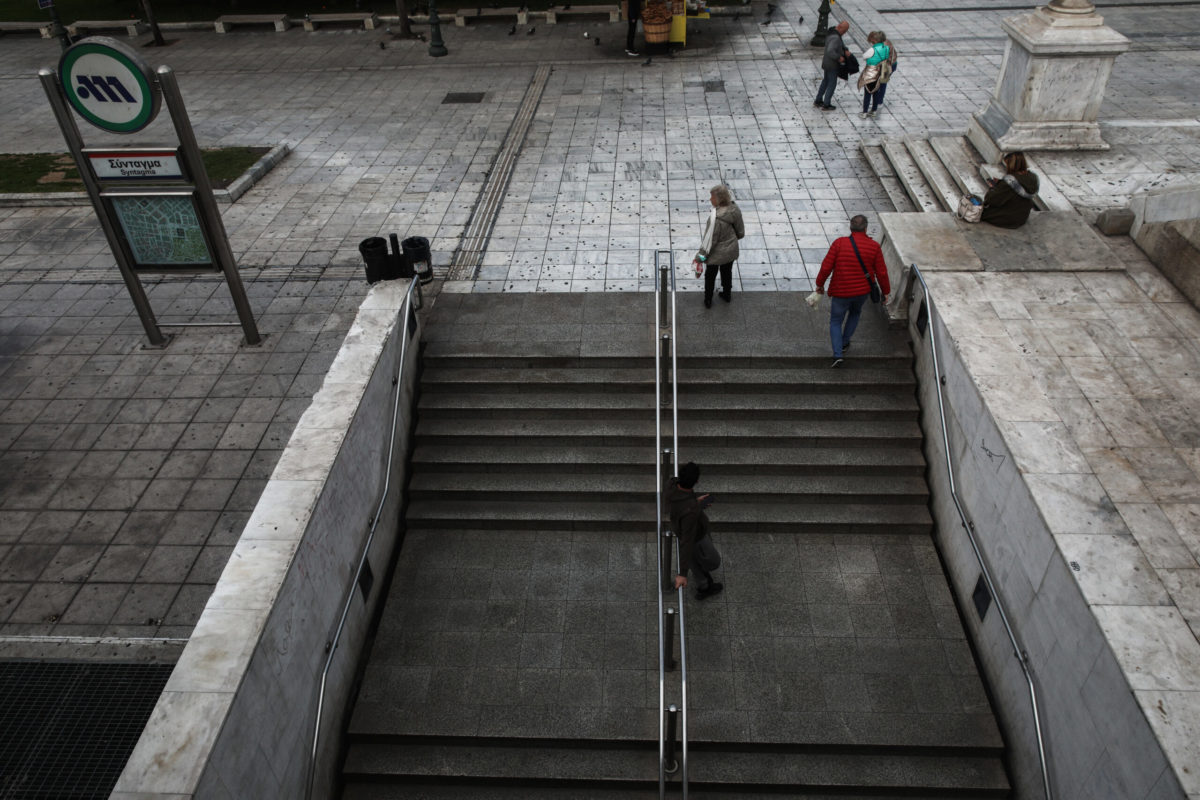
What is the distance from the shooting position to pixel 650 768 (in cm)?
615

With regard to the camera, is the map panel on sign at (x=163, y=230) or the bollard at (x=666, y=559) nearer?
the bollard at (x=666, y=559)

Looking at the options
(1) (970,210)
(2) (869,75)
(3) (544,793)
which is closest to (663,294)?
(1) (970,210)

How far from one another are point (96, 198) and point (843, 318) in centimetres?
828

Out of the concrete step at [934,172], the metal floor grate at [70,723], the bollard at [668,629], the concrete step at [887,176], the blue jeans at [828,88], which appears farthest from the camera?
the blue jeans at [828,88]

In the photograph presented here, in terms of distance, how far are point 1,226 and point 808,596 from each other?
1362cm

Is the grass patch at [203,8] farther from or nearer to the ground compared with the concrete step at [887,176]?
farther from the ground

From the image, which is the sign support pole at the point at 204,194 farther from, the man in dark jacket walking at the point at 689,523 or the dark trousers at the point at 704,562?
the dark trousers at the point at 704,562

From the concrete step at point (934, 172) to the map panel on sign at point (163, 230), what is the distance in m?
9.71

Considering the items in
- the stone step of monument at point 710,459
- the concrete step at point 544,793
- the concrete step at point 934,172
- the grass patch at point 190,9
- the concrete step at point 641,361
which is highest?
the grass patch at point 190,9

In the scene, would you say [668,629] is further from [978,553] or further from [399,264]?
[399,264]

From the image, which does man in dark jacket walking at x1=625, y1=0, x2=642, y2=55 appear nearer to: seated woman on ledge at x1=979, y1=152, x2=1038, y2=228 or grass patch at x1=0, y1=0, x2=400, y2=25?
grass patch at x1=0, y1=0, x2=400, y2=25

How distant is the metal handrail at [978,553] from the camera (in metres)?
5.51

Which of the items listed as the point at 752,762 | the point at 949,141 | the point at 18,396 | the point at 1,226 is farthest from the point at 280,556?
the point at 949,141

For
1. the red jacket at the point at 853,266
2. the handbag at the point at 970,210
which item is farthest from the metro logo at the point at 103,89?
the handbag at the point at 970,210
